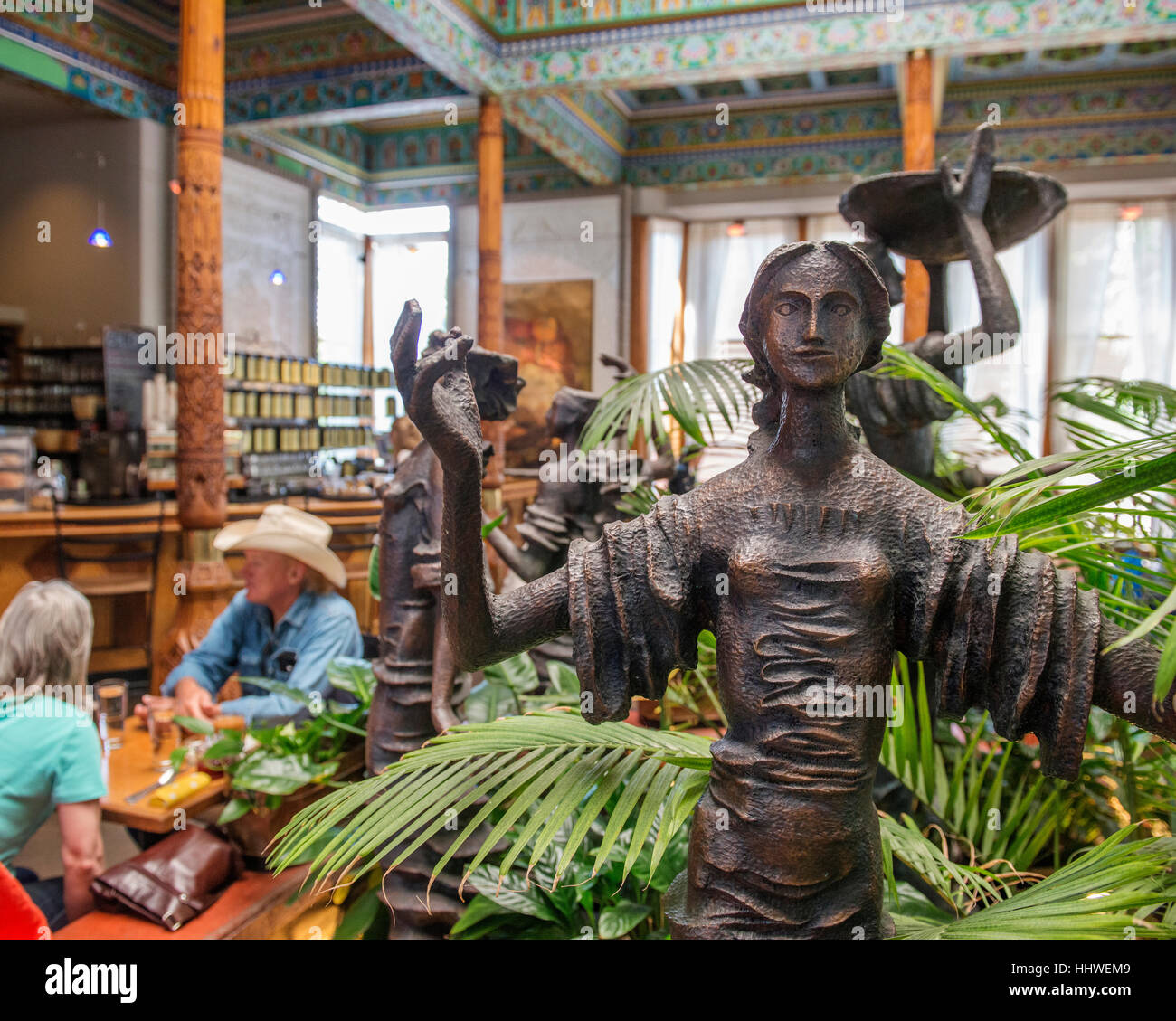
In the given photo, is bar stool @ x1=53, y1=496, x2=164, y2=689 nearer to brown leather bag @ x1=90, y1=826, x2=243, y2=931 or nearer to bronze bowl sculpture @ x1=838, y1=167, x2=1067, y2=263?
brown leather bag @ x1=90, y1=826, x2=243, y2=931

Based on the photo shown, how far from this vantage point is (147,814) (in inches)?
107

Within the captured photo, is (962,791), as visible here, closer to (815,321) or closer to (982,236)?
(982,236)

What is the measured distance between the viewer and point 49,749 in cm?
257

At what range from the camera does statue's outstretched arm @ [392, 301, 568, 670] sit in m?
1.22

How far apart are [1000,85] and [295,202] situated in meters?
8.40

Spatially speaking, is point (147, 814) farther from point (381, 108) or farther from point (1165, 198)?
point (1165, 198)

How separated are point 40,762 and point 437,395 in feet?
6.66

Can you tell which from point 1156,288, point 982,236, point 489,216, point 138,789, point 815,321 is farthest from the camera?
point 1156,288

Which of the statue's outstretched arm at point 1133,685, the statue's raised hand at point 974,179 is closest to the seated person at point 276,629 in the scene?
the statue's raised hand at point 974,179

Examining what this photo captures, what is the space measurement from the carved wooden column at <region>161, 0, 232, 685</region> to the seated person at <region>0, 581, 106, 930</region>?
2.85m

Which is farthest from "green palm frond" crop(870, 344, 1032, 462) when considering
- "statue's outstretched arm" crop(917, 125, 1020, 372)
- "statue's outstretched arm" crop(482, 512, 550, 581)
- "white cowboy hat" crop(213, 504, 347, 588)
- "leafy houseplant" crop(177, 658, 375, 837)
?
"white cowboy hat" crop(213, 504, 347, 588)

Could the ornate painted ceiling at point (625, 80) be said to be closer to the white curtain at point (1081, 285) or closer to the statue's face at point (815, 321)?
the white curtain at point (1081, 285)

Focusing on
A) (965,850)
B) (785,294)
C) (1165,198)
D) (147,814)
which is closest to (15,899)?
(147,814)

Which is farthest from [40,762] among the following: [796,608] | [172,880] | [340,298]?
[340,298]
